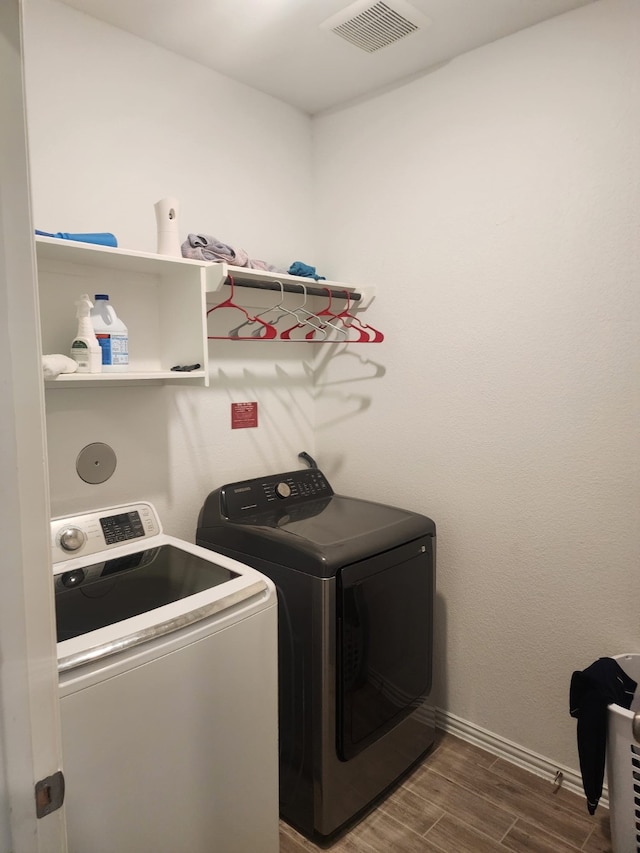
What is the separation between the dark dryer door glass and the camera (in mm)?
1692

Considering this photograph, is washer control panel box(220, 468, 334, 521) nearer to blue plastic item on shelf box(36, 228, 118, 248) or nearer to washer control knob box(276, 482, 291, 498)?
washer control knob box(276, 482, 291, 498)

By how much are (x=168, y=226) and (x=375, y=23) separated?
958mm

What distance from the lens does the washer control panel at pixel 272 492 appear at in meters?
2.02

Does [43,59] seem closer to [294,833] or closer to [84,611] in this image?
[84,611]

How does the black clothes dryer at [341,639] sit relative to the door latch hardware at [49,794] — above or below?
below

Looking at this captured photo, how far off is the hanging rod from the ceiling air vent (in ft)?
2.76

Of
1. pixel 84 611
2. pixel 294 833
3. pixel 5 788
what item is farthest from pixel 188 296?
pixel 294 833

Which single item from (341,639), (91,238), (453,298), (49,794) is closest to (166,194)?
(91,238)

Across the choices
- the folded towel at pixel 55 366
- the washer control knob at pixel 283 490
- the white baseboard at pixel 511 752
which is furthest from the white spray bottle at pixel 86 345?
the white baseboard at pixel 511 752

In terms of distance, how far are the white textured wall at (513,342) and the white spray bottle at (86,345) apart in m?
1.17

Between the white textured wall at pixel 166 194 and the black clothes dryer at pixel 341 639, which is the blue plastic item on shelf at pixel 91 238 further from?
the black clothes dryer at pixel 341 639

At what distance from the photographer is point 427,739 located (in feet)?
6.80

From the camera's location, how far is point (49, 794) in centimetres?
66

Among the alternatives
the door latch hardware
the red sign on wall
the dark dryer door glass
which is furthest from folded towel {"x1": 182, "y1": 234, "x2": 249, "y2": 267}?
the door latch hardware
